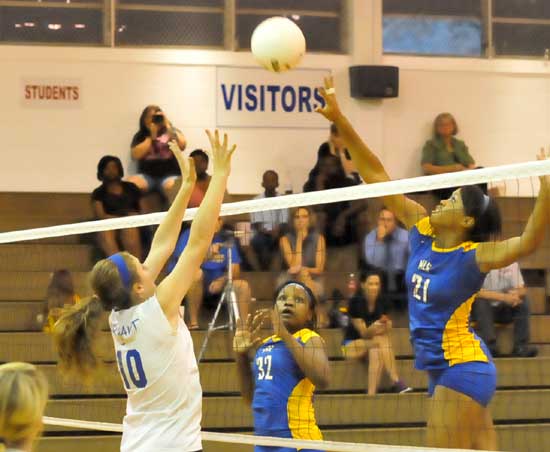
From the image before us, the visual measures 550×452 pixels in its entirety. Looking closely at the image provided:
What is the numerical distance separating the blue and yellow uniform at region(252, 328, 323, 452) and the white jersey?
1.23m

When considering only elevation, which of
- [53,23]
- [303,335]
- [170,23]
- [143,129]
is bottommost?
[303,335]

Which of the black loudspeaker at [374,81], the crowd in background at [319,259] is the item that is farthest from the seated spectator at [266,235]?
the black loudspeaker at [374,81]

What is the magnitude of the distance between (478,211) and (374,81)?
29.3 feet

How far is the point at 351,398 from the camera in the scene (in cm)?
1027

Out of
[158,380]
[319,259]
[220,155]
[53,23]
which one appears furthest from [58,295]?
[158,380]

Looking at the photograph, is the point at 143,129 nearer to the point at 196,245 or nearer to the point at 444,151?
the point at 444,151

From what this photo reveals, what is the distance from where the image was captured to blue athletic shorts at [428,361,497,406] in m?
5.85

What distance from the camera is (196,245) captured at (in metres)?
5.09

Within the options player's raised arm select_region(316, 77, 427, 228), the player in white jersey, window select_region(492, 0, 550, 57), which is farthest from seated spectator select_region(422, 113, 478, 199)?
the player in white jersey

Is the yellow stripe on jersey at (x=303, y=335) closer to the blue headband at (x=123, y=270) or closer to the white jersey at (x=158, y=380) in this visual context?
the white jersey at (x=158, y=380)

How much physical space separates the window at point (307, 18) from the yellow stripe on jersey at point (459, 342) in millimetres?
9354

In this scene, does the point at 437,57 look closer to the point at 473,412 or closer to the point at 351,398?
the point at 351,398

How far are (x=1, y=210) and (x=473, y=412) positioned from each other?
8.92 meters

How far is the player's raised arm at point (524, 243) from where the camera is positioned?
18.1ft
